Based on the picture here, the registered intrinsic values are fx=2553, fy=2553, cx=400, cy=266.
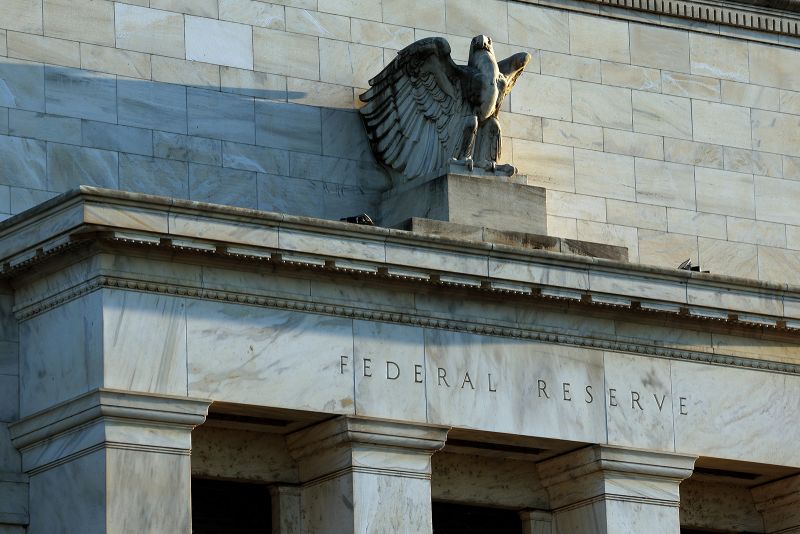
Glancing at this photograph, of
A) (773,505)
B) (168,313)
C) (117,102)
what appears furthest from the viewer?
(773,505)

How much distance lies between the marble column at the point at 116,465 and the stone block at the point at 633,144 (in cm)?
882

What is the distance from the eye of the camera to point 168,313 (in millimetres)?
29125

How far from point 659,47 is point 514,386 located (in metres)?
7.30

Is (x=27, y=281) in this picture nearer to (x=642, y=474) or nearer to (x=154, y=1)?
(x=154, y=1)

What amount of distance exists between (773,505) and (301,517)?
274 inches

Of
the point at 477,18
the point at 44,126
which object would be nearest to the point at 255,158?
the point at 44,126

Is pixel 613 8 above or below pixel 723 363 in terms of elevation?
above

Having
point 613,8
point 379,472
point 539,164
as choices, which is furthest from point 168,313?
point 613,8

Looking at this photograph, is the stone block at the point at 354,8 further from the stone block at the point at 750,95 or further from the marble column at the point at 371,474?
the marble column at the point at 371,474

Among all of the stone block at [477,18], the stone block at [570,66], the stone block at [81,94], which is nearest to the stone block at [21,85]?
the stone block at [81,94]

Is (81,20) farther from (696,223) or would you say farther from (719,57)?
(719,57)

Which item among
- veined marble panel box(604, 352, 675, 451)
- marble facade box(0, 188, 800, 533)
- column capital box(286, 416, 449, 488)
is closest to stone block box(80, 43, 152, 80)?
marble facade box(0, 188, 800, 533)

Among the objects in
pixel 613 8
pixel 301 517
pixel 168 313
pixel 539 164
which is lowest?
pixel 301 517

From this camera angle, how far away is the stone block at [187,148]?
105ft
